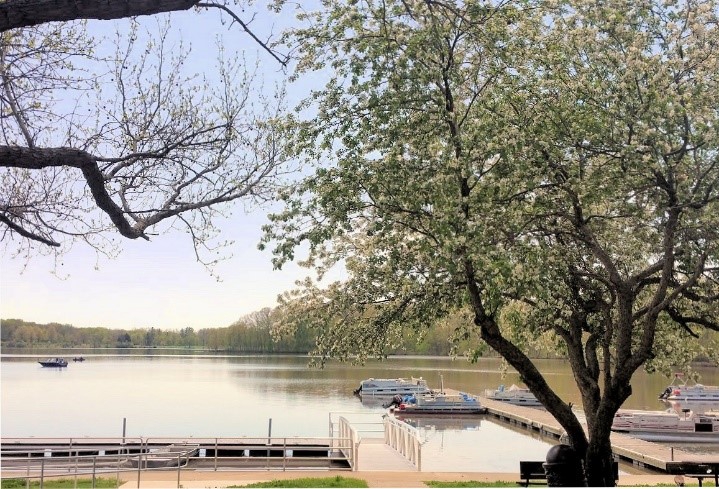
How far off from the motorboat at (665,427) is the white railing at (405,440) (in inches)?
616

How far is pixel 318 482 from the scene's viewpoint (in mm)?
14789

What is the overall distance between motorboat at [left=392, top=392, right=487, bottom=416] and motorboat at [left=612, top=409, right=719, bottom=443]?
32.8 ft

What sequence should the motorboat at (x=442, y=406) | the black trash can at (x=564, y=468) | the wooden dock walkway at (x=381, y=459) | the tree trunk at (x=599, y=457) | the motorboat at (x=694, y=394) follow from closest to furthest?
1. the tree trunk at (x=599, y=457)
2. the black trash can at (x=564, y=468)
3. the wooden dock walkway at (x=381, y=459)
4. the motorboat at (x=442, y=406)
5. the motorboat at (x=694, y=394)

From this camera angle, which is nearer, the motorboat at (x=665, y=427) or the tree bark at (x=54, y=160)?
the tree bark at (x=54, y=160)

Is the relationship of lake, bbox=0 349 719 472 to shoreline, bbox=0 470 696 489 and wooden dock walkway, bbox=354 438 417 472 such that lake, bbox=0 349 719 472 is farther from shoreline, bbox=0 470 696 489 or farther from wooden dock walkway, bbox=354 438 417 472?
shoreline, bbox=0 470 696 489

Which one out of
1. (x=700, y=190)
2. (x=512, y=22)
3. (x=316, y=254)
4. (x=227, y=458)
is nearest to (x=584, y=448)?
(x=700, y=190)

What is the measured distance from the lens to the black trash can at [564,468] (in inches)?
493

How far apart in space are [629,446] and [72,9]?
23.5m

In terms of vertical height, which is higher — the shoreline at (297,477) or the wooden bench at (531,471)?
the wooden bench at (531,471)

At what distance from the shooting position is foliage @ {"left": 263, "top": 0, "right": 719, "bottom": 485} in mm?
10234

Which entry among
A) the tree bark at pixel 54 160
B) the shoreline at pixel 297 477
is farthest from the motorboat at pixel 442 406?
the tree bark at pixel 54 160

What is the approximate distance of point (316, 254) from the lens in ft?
45.7

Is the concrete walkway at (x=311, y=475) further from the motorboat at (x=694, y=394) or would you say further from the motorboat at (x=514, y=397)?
the motorboat at (x=694, y=394)

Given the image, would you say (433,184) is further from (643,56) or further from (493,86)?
(643,56)
